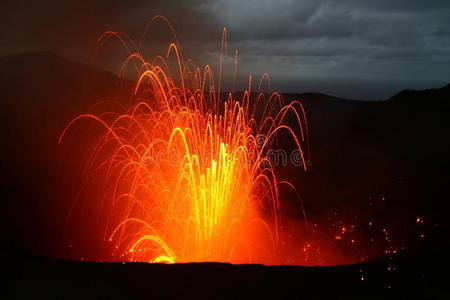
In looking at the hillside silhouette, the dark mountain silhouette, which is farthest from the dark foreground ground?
the hillside silhouette

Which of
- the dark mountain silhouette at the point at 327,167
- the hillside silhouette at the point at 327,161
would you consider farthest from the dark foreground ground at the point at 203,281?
A: the hillside silhouette at the point at 327,161

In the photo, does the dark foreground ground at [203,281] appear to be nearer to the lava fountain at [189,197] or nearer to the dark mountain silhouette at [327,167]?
the dark mountain silhouette at [327,167]

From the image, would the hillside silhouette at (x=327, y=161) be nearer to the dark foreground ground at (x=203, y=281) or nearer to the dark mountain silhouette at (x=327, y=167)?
the dark mountain silhouette at (x=327, y=167)

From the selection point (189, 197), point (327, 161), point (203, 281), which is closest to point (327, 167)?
point (327, 161)

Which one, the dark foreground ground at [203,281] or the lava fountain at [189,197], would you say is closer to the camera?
the dark foreground ground at [203,281]

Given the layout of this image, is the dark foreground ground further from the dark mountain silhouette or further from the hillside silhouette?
the hillside silhouette

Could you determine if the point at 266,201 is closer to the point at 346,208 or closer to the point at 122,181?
the point at 346,208

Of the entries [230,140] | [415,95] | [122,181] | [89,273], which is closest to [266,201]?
[230,140]

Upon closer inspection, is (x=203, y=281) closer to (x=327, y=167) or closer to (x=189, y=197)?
(x=189, y=197)

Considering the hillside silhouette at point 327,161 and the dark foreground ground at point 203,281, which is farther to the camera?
the hillside silhouette at point 327,161
